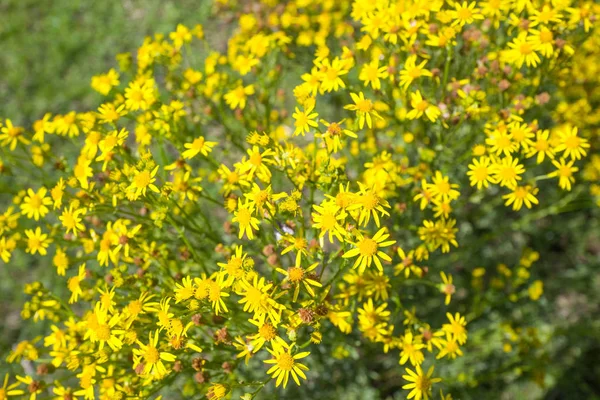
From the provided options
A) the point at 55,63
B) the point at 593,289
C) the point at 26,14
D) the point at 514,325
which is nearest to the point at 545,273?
the point at 593,289

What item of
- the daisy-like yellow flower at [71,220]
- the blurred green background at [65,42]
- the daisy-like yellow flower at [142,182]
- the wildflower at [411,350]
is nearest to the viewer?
the daisy-like yellow flower at [142,182]

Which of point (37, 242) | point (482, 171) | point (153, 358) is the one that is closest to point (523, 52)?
point (482, 171)

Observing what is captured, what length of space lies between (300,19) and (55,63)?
446 centimetres

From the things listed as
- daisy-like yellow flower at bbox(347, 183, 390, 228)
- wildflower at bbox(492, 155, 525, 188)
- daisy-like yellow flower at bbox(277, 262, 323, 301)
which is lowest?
wildflower at bbox(492, 155, 525, 188)

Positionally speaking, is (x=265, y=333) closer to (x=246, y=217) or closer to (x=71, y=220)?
(x=246, y=217)

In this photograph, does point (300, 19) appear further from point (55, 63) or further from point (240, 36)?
point (55, 63)

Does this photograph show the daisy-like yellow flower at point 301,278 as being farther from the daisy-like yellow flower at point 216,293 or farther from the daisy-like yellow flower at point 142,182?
the daisy-like yellow flower at point 142,182

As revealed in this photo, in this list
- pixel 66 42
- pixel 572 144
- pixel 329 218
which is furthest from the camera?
pixel 66 42

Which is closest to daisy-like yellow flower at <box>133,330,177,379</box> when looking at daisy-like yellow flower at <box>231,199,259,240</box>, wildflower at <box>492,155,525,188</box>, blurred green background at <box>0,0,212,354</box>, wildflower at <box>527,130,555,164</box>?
daisy-like yellow flower at <box>231,199,259,240</box>

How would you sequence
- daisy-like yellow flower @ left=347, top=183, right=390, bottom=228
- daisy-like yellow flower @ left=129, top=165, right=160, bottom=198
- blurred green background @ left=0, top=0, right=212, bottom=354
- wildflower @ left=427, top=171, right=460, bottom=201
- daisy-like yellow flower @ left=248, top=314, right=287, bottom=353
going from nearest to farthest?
1. daisy-like yellow flower @ left=248, top=314, right=287, bottom=353
2. daisy-like yellow flower @ left=347, top=183, right=390, bottom=228
3. daisy-like yellow flower @ left=129, top=165, right=160, bottom=198
4. wildflower @ left=427, top=171, right=460, bottom=201
5. blurred green background @ left=0, top=0, right=212, bottom=354

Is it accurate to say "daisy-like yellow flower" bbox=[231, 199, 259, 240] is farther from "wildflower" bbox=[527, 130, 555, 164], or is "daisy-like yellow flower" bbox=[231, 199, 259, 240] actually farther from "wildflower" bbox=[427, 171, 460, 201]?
"wildflower" bbox=[527, 130, 555, 164]

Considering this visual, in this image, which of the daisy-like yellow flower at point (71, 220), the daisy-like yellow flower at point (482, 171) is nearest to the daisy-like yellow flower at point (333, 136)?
the daisy-like yellow flower at point (482, 171)

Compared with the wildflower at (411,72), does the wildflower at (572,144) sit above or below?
below

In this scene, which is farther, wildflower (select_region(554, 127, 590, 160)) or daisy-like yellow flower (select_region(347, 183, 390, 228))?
wildflower (select_region(554, 127, 590, 160))
